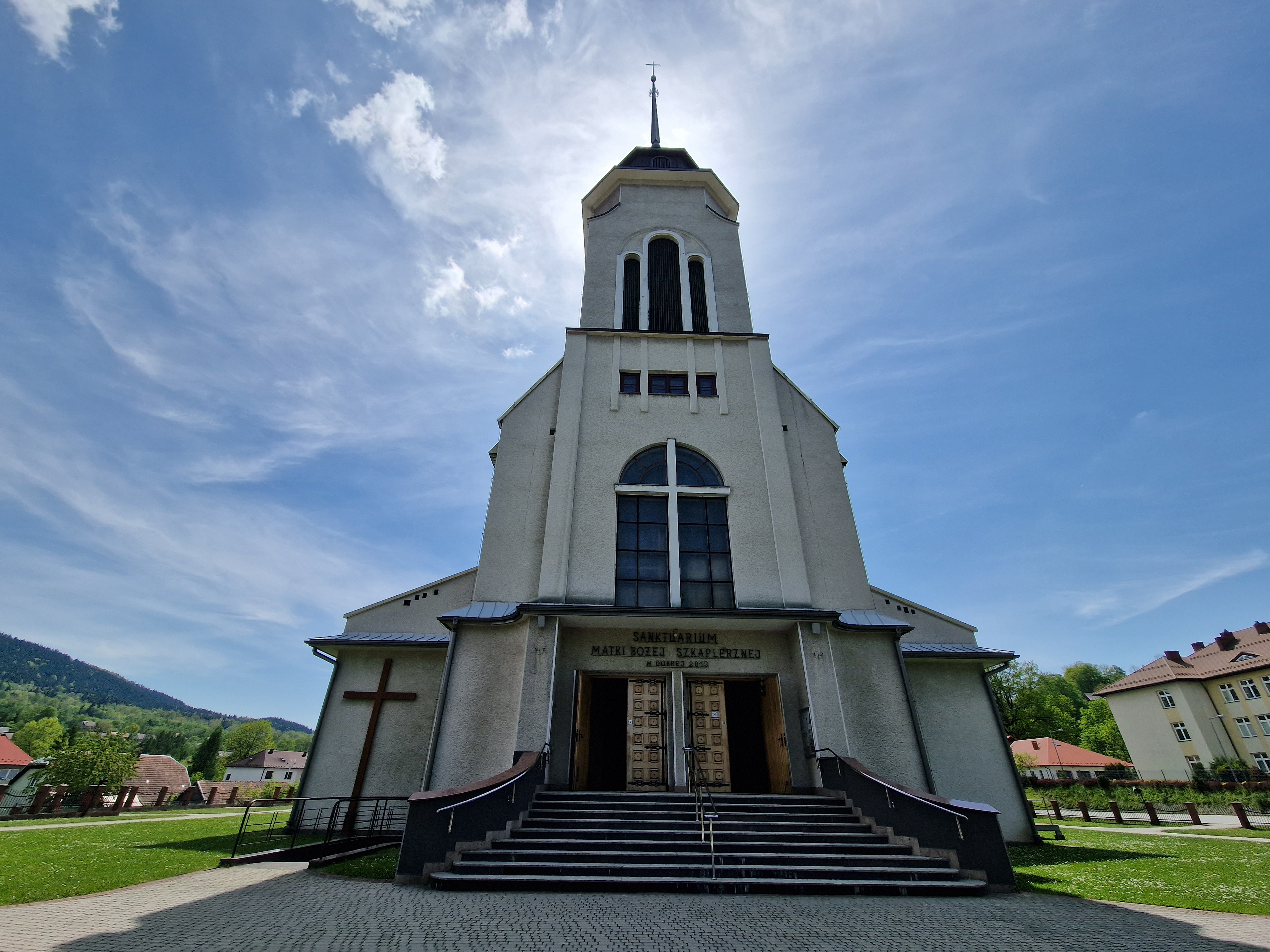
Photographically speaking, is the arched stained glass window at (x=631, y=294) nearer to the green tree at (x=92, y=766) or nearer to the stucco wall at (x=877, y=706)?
the stucco wall at (x=877, y=706)

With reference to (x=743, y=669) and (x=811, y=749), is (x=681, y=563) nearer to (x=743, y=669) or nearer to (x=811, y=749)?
(x=743, y=669)

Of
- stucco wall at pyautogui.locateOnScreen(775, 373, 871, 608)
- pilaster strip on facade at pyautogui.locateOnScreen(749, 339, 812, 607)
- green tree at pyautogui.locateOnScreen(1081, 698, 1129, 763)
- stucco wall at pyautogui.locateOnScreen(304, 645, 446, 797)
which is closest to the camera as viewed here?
pilaster strip on facade at pyautogui.locateOnScreen(749, 339, 812, 607)

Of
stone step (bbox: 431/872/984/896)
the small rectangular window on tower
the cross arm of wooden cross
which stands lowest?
stone step (bbox: 431/872/984/896)

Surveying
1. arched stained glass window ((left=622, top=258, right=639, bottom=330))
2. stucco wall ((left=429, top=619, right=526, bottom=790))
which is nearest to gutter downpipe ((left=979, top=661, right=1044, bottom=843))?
stucco wall ((left=429, top=619, right=526, bottom=790))

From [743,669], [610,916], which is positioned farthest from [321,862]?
[743,669]

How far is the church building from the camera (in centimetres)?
1155

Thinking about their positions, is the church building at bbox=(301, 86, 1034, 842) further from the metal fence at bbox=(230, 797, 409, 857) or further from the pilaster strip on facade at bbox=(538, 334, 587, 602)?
the metal fence at bbox=(230, 797, 409, 857)

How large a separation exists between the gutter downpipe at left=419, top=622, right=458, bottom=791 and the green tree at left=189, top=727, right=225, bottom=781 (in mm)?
82222

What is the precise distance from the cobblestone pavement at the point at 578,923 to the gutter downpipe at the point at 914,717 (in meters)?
3.89

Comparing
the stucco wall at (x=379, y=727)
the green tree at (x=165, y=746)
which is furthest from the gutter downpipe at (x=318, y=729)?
the green tree at (x=165, y=746)

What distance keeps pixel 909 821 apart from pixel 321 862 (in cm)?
872

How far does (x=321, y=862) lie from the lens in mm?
8594

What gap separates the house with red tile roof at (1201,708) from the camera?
3644 cm

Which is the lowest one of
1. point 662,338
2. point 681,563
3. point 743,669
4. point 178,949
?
point 178,949
